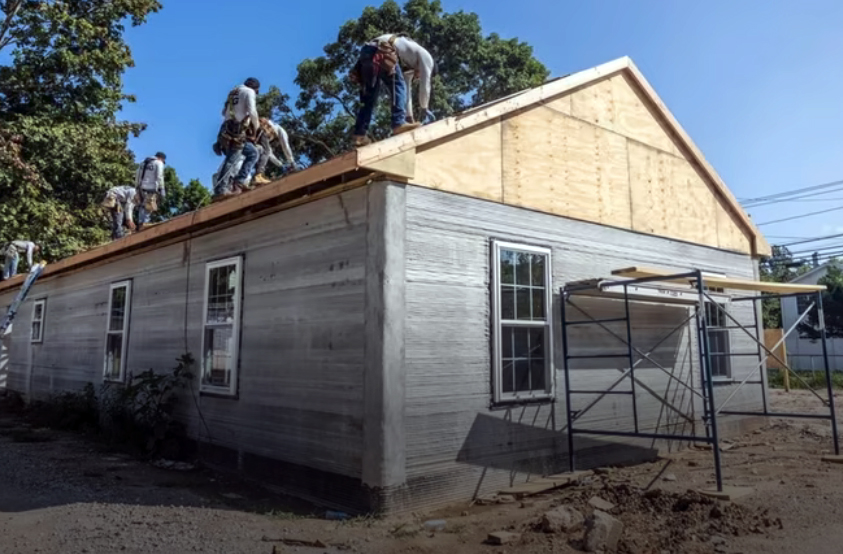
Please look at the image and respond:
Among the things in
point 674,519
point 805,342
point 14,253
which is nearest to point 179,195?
point 14,253

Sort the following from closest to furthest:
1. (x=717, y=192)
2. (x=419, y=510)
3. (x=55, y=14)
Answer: (x=419, y=510) → (x=717, y=192) → (x=55, y=14)

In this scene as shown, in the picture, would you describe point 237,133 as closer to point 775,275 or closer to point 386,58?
point 386,58

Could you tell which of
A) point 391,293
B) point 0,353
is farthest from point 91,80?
point 391,293

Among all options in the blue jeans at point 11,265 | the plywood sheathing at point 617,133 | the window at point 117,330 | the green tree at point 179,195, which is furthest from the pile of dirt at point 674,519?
the green tree at point 179,195

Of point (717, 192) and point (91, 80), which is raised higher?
point (91, 80)

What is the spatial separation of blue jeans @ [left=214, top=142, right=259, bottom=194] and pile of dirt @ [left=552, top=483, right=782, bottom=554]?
588 cm

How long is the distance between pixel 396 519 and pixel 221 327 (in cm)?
385

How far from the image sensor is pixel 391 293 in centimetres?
597

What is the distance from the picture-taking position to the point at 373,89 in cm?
737

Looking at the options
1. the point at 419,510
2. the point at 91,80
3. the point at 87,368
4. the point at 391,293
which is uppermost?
the point at 91,80

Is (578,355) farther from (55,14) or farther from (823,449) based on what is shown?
(55,14)

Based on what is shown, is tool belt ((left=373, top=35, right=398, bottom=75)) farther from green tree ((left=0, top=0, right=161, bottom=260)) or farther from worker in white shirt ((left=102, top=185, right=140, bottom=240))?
green tree ((left=0, top=0, right=161, bottom=260))

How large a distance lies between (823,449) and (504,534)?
6.28 m

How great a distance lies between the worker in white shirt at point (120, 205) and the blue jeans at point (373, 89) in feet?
26.2
